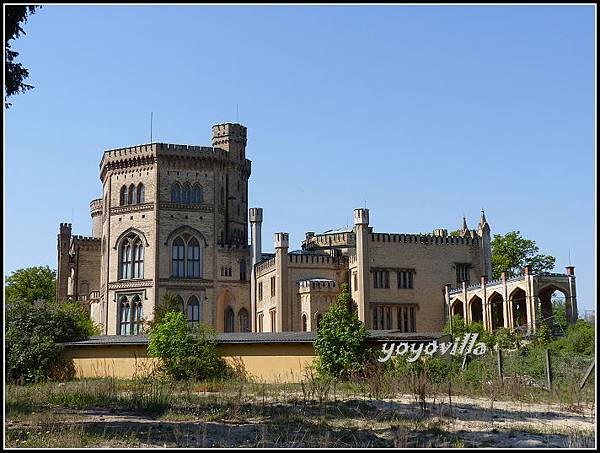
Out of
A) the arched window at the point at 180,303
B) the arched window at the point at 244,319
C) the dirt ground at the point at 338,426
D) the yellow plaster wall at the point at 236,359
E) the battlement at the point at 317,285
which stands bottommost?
the dirt ground at the point at 338,426

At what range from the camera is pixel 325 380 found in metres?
23.8

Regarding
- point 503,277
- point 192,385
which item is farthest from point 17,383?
point 503,277

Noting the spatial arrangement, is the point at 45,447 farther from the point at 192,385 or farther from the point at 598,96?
the point at 192,385

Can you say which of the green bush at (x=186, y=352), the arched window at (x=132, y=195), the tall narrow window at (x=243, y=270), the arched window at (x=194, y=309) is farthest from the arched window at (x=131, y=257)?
the green bush at (x=186, y=352)

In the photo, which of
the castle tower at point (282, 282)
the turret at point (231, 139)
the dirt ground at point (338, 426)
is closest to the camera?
the dirt ground at point (338, 426)

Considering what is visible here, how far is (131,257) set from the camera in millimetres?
52375

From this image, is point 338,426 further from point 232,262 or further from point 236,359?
point 232,262

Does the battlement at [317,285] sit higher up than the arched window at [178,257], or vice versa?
the arched window at [178,257]

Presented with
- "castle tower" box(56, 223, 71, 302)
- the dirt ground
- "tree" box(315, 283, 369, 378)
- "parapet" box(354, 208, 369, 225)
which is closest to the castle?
"parapet" box(354, 208, 369, 225)

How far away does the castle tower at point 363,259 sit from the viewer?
47.3 metres

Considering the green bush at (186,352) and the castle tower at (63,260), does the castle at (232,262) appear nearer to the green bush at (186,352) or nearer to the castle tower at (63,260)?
the castle tower at (63,260)

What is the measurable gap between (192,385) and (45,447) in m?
13.0

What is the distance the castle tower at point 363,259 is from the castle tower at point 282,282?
14.2 feet

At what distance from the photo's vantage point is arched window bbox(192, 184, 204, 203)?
53.0m
